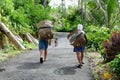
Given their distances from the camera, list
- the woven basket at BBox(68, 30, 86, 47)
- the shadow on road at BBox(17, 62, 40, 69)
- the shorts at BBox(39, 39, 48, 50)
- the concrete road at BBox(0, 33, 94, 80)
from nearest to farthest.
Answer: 1. the concrete road at BBox(0, 33, 94, 80)
2. the shadow on road at BBox(17, 62, 40, 69)
3. the woven basket at BBox(68, 30, 86, 47)
4. the shorts at BBox(39, 39, 48, 50)

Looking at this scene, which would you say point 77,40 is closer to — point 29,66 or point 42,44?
point 42,44

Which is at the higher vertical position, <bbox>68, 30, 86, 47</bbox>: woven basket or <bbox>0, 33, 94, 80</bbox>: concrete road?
<bbox>68, 30, 86, 47</bbox>: woven basket

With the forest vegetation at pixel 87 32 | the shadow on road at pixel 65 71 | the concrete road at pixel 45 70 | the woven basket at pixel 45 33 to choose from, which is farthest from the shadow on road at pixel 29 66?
the forest vegetation at pixel 87 32

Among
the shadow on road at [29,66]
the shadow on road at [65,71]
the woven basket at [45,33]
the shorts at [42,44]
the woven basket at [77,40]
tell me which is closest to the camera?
the shadow on road at [65,71]

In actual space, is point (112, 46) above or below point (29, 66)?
above

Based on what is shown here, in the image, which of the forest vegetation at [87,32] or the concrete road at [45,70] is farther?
the forest vegetation at [87,32]

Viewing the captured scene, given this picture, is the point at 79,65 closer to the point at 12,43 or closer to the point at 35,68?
the point at 35,68

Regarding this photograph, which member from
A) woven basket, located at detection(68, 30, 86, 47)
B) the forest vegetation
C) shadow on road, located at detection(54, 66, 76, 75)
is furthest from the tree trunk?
shadow on road, located at detection(54, 66, 76, 75)

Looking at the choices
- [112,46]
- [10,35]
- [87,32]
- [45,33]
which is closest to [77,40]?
[112,46]

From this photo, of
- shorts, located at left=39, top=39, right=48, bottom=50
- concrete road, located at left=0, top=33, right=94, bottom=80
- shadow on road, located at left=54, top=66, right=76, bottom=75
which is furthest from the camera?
shorts, located at left=39, top=39, right=48, bottom=50

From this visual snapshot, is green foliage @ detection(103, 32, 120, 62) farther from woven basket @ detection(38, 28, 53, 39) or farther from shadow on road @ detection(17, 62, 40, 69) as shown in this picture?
shadow on road @ detection(17, 62, 40, 69)

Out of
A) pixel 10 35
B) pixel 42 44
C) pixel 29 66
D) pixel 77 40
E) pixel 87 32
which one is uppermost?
pixel 77 40

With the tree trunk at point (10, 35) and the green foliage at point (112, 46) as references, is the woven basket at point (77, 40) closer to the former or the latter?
the green foliage at point (112, 46)

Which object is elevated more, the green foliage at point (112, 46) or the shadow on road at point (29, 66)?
the green foliage at point (112, 46)
